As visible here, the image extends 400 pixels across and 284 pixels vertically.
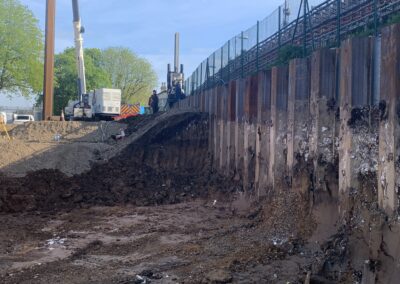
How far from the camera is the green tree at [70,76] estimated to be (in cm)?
5275

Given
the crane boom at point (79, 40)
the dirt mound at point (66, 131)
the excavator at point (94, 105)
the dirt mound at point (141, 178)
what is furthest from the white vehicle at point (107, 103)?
the dirt mound at point (141, 178)

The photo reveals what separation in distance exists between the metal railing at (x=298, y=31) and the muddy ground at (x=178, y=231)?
10.1 ft

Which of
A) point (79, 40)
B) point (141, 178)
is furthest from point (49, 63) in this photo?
point (141, 178)

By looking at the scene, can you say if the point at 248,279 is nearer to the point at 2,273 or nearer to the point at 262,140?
the point at 2,273

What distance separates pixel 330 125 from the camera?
8.28 meters

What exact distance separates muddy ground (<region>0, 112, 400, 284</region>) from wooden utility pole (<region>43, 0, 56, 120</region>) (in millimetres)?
10988

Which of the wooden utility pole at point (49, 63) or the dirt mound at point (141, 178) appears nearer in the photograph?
the dirt mound at point (141, 178)

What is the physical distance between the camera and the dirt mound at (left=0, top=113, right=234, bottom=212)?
48.8 feet

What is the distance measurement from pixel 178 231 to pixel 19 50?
31165mm

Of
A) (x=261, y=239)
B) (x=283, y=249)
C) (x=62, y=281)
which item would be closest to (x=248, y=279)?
(x=283, y=249)

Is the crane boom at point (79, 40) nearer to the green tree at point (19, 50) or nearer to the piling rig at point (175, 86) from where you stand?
the piling rig at point (175, 86)

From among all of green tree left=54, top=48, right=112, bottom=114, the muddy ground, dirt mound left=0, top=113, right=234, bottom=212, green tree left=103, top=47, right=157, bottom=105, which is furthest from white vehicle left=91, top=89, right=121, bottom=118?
green tree left=103, top=47, right=157, bottom=105

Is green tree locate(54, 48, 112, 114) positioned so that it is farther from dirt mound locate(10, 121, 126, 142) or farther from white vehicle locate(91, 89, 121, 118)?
dirt mound locate(10, 121, 126, 142)

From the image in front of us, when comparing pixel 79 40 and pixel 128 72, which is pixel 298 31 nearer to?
pixel 79 40
